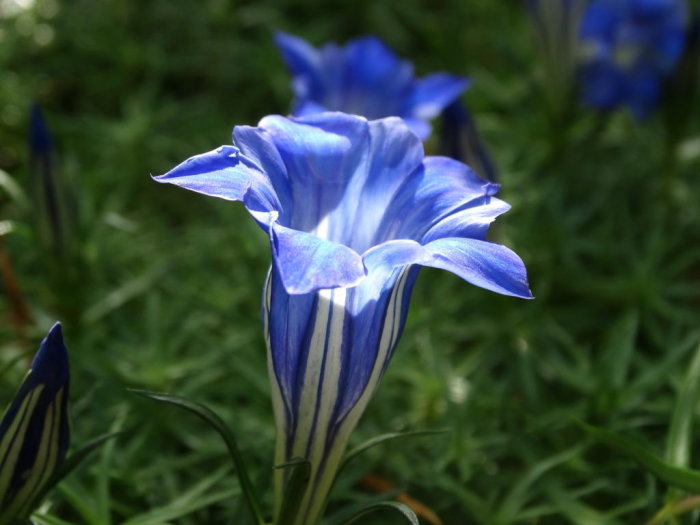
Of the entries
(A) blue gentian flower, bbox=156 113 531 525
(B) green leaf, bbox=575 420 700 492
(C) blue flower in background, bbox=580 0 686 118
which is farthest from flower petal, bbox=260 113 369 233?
(C) blue flower in background, bbox=580 0 686 118

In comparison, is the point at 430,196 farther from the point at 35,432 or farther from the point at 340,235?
the point at 35,432

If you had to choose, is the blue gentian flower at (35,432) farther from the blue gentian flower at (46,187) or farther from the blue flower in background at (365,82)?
the blue flower in background at (365,82)

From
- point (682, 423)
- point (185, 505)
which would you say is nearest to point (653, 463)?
point (682, 423)

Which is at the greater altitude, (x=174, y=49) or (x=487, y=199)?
(x=487, y=199)

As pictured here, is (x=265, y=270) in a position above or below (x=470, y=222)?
below

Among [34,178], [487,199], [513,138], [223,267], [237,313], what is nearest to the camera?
[487,199]

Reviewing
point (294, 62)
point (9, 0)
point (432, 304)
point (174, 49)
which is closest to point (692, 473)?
point (432, 304)

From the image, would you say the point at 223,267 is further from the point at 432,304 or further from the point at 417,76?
the point at 417,76

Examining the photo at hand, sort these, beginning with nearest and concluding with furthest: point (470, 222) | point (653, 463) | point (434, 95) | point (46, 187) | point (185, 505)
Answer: point (470, 222)
point (653, 463)
point (185, 505)
point (46, 187)
point (434, 95)
